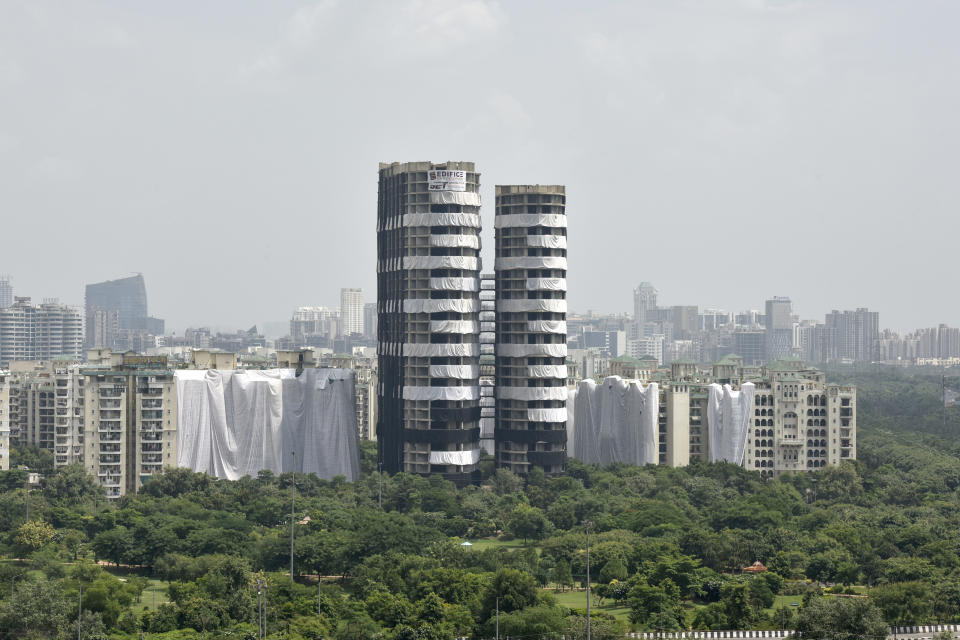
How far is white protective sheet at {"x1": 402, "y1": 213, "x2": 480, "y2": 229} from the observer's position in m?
80.7

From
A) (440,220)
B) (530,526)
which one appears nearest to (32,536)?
(530,526)

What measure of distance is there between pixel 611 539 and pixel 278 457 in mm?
30235

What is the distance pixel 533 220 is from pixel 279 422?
2024cm

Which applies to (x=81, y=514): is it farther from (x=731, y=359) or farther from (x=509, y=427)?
(x=731, y=359)

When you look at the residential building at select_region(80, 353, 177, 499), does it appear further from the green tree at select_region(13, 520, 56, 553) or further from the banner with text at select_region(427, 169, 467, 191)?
the banner with text at select_region(427, 169, 467, 191)

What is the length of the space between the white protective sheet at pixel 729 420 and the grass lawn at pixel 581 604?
3299 centimetres

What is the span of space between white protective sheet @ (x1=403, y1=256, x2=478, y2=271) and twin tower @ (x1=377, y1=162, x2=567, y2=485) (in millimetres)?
80

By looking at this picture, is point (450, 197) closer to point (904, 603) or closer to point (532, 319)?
point (532, 319)

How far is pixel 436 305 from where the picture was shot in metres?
81.1

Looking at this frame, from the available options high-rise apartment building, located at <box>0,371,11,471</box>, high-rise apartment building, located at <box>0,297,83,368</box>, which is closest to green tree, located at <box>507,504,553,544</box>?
high-rise apartment building, located at <box>0,371,11,471</box>

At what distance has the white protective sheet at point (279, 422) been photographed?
86312 millimetres

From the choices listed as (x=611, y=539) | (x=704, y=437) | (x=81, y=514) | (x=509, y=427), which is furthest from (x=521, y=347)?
(x=81, y=514)

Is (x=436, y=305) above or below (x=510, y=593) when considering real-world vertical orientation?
above

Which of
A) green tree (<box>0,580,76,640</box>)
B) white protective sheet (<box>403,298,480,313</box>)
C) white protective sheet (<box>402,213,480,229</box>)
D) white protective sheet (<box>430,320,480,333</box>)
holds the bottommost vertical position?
green tree (<box>0,580,76,640</box>)
